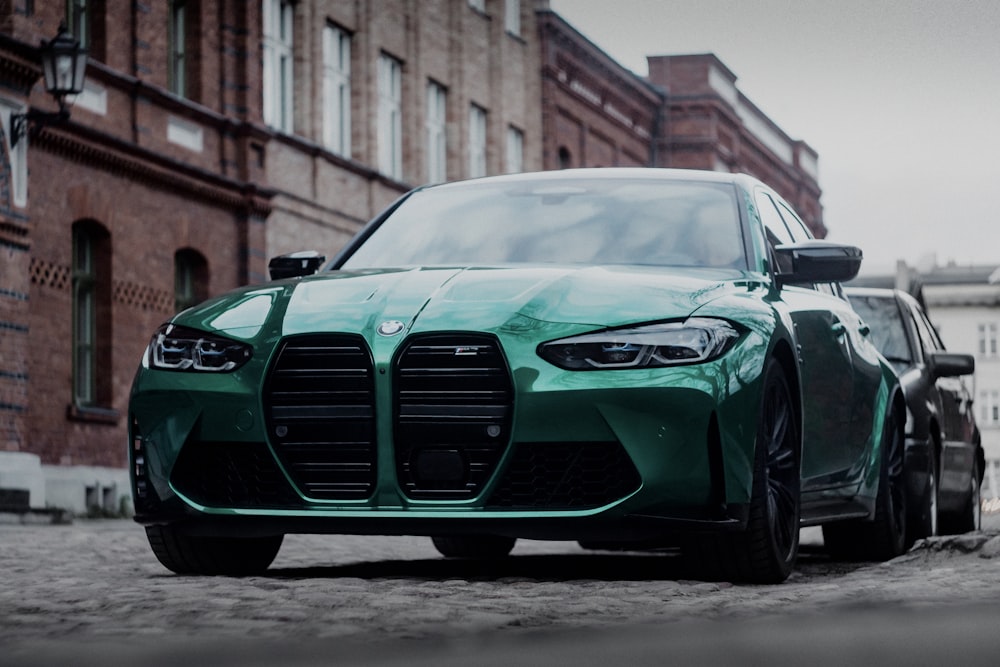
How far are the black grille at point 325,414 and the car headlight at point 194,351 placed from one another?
6.4 inches

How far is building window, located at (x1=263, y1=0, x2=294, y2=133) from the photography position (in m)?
28.1

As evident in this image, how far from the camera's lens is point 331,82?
30.3m

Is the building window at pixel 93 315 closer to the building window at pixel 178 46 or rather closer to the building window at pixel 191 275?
the building window at pixel 191 275

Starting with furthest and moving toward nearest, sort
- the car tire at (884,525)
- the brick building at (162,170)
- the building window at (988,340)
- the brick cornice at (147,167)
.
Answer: the building window at (988,340), the brick cornice at (147,167), the brick building at (162,170), the car tire at (884,525)

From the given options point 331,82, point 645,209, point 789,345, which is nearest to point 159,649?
point 789,345

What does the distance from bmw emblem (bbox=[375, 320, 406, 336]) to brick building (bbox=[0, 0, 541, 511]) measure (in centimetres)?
1322

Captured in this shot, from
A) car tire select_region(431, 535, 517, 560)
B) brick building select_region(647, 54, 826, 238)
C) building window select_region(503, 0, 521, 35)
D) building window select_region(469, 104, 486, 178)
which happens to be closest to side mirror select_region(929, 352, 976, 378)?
car tire select_region(431, 535, 517, 560)

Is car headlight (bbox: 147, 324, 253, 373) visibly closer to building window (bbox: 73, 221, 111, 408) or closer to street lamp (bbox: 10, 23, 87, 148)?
street lamp (bbox: 10, 23, 87, 148)

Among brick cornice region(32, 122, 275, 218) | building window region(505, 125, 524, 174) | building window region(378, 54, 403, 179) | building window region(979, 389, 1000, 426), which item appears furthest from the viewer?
building window region(979, 389, 1000, 426)

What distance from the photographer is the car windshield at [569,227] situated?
301 inches

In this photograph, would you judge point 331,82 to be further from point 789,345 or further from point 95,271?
point 789,345

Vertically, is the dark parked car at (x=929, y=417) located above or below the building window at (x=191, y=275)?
below

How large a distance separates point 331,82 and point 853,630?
86.6 ft

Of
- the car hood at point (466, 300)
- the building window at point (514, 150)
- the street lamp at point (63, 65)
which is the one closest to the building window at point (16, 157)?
the street lamp at point (63, 65)
